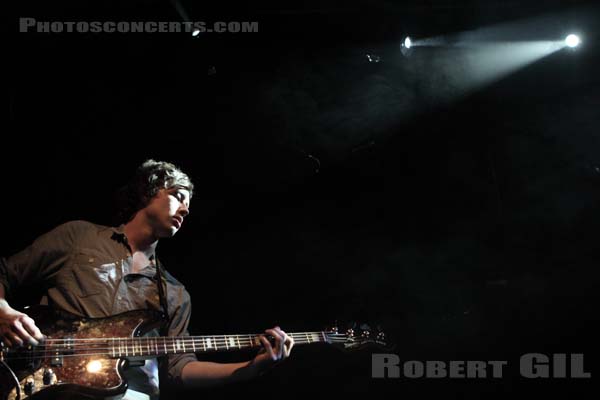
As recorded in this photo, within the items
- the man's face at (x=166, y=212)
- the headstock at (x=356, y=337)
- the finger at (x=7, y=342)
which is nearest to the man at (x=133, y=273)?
the man's face at (x=166, y=212)

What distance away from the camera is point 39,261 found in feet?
8.93

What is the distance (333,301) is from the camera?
4316 millimetres

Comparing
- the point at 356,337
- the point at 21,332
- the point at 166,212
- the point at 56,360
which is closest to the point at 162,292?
the point at 166,212

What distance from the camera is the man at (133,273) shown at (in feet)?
8.80

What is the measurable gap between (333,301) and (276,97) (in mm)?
1751

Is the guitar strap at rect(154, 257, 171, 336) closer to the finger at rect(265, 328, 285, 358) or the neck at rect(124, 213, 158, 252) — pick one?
the neck at rect(124, 213, 158, 252)

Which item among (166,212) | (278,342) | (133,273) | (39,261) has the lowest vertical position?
(278,342)

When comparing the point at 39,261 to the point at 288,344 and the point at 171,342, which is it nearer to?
the point at 171,342

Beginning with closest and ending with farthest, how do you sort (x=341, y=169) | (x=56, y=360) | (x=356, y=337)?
(x=56, y=360), (x=356, y=337), (x=341, y=169)

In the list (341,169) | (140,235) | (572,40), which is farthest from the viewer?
(341,169)

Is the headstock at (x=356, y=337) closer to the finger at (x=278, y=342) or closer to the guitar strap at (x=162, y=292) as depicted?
the finger at (x=278, y=342)

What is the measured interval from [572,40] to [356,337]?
301cm

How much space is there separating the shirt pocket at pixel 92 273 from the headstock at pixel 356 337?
1454 millimetres

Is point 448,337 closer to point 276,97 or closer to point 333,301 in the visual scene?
point 333,301
